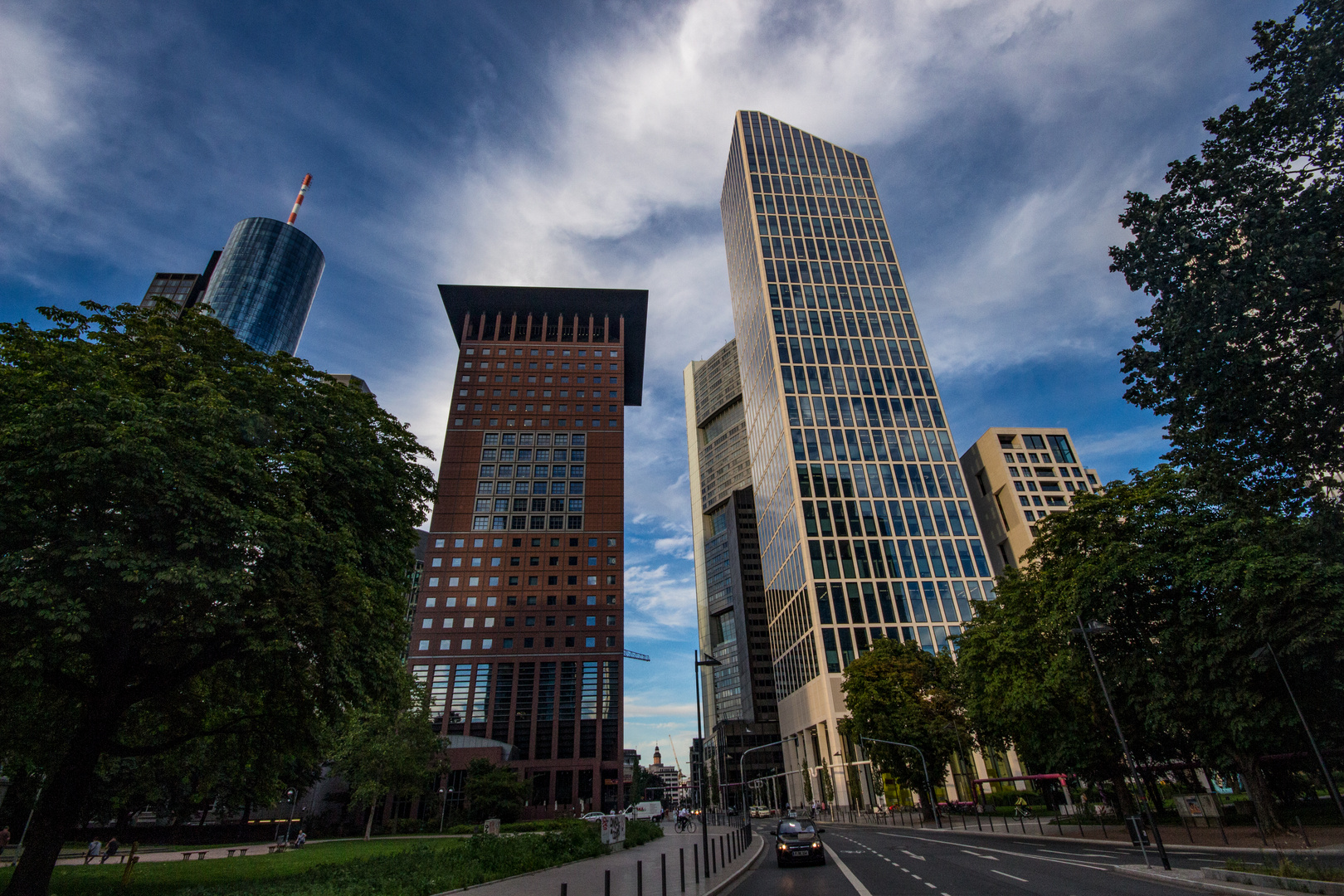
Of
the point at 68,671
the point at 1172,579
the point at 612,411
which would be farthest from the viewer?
the point at 612,411

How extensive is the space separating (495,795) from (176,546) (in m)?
55.8

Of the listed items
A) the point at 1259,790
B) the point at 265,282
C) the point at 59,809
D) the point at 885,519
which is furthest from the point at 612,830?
the point at 265,282

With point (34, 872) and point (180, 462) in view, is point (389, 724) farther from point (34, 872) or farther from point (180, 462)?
point (180, 462)

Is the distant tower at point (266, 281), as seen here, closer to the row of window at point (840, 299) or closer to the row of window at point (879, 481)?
the row of window at point (840, 299)

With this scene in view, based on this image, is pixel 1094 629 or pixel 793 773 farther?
pixel 793 773

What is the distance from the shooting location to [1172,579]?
23.8 m

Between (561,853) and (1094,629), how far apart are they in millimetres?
22708

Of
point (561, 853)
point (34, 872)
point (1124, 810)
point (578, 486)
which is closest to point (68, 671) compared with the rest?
point (34, 872)

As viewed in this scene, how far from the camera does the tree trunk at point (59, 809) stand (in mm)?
13227

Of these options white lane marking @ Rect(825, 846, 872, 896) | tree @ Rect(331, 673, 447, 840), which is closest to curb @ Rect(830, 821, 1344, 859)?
white lane marking @ Rect(825, 846, 872, 896)

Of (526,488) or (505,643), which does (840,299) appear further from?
(505,643)

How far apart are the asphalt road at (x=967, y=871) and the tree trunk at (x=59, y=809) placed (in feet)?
55.7

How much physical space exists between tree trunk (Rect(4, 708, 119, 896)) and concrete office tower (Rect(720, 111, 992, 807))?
67408 millimetres

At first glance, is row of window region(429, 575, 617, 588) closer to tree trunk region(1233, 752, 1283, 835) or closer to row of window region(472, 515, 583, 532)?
row of window region(472, 515, 583, 532)
